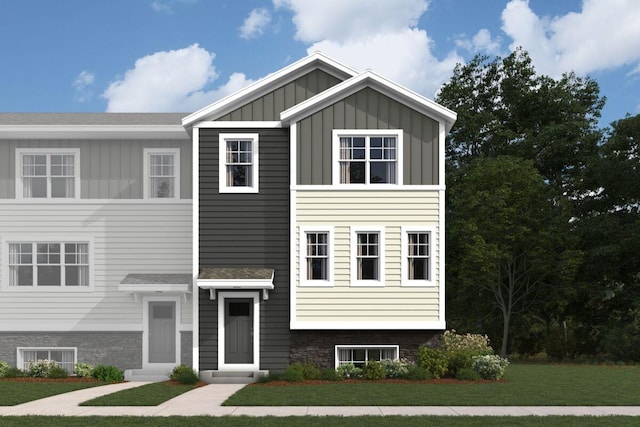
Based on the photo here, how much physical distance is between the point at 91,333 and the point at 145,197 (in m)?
5.22

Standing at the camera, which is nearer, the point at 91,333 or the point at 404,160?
the point at 404,160

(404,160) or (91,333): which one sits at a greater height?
(404,160)


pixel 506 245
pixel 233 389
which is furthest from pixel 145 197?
pixel 506 245

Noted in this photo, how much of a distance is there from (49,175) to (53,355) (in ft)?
21.4

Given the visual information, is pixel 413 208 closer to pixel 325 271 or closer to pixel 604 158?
pixel 325 271

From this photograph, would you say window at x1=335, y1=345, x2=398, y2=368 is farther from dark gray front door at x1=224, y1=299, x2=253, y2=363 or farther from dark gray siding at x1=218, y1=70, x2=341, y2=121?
dark gray siding at x1=218, y1=70, x2=341, y2=121

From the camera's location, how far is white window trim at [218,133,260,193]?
77.7 ft

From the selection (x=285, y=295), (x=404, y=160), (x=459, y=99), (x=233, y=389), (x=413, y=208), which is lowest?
(x=233, y=389)

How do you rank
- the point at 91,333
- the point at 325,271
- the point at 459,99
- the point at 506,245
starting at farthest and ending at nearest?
the point at 459,99 < the point at 506,245 < the point at 91,333 < the point at 325,271

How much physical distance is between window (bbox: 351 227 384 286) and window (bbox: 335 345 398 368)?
2.16 metres

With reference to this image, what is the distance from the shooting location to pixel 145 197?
83.9 feet

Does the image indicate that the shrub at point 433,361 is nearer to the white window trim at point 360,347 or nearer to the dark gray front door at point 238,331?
the white window trim at point 360,347

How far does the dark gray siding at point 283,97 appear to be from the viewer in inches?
945
